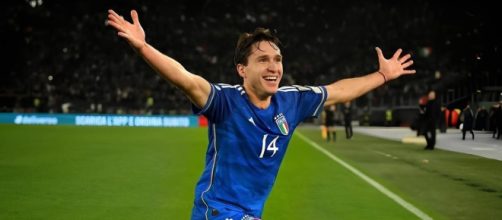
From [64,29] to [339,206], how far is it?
62.5m

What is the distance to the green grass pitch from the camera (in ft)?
28.7

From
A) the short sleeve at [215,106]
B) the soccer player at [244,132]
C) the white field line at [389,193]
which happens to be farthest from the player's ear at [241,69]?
the white field line at [389,193]

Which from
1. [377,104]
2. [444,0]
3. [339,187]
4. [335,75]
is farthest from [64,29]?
[339,187]

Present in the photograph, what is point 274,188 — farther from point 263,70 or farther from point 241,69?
point 263,70

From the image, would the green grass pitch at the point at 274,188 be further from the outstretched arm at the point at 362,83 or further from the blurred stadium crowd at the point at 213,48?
the blurred stadium crowd at the point at 213,48

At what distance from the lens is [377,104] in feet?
183

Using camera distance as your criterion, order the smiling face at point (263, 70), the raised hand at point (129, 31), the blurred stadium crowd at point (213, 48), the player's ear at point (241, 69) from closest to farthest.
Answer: the raised hand at point (129, 31), the smiling face at point (263, 70), the player's ear at point (241, 69), the blurred stadium crowd at point (213, 48)

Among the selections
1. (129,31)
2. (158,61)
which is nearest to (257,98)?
(158,61)

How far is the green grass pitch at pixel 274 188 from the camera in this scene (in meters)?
8.73

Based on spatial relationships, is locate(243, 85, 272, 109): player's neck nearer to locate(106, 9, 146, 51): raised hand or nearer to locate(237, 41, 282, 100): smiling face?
locate(237, 41, 282, 100): smiling face

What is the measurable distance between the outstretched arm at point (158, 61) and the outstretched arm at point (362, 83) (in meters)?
1.20

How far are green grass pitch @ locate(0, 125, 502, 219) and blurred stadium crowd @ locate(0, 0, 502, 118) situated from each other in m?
20.1

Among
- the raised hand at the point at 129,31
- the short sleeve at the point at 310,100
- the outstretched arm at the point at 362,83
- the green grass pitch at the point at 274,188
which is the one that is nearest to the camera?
the raised hand at the point at 129,31

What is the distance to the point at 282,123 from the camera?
3.79 meters
